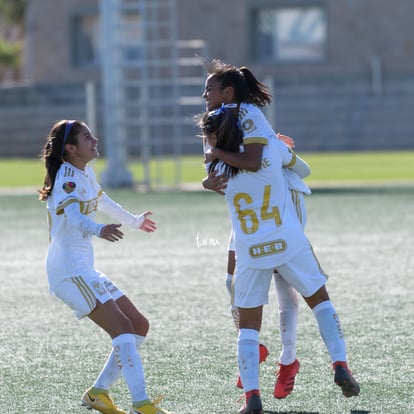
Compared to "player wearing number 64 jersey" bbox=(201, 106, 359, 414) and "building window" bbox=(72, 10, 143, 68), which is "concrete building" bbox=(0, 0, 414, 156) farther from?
"player wearing number 64 jersey" bbox=(201, 106, 359, 414)

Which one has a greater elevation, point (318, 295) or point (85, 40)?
point (85, 40)

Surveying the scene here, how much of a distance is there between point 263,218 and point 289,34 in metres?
34.4

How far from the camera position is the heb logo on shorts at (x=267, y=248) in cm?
588

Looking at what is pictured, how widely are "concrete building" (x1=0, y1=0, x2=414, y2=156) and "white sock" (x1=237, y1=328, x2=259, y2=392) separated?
90.6 feet

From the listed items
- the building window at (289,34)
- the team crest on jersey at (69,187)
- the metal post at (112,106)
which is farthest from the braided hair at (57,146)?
the building window at (289,34)

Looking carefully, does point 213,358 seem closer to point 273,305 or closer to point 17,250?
point 273,305

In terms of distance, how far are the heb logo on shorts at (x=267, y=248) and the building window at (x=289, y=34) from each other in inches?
1326

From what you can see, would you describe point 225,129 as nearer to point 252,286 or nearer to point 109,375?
point 252,286

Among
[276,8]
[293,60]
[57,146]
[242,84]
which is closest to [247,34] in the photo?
[276,8]

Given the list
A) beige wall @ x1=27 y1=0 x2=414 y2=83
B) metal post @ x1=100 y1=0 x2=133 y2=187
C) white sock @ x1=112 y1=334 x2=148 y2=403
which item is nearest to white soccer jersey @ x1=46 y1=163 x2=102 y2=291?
white sock @ x1=112 y1=334 x2=148 y2=403

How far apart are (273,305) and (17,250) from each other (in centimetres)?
438

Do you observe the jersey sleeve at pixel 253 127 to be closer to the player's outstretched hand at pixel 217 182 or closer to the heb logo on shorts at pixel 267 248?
the player's outstretched hand at pixel 217 182

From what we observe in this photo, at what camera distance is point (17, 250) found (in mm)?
12953

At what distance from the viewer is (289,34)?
39688mm
